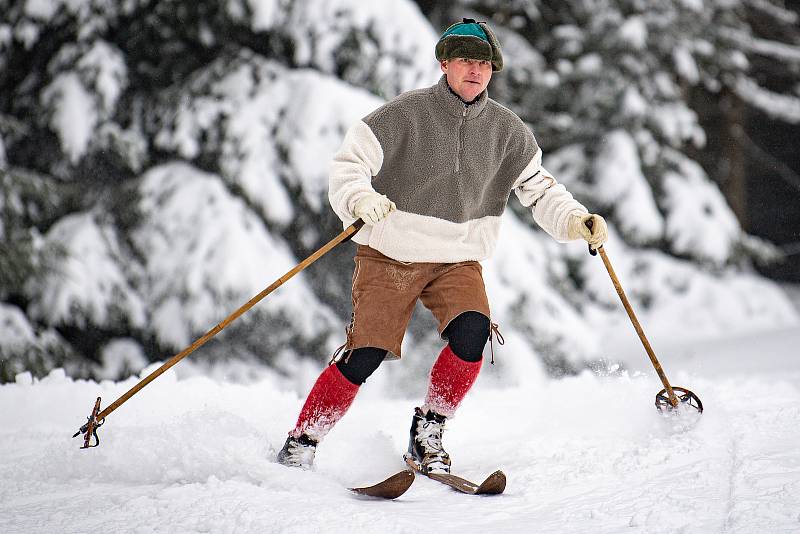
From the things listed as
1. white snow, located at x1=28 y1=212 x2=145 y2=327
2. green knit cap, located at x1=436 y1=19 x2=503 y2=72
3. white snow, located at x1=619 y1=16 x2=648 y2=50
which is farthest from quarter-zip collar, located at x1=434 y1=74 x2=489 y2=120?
white snow, located at x1=619 y1=16 x2=648 y2=50

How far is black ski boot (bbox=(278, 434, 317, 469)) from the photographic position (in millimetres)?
2723

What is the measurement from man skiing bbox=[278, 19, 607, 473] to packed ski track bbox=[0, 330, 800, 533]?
24cm

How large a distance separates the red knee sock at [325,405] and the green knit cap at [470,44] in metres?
1.19

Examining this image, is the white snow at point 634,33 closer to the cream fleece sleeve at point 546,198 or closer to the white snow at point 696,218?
the white snow at point 696,218

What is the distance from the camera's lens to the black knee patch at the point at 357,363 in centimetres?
278

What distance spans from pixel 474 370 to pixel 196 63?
446 centimetres

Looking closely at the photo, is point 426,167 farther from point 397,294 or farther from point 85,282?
point 85,282

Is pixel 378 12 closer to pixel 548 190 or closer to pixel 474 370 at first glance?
pixel 548 190

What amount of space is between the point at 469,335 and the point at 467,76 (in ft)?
2.99

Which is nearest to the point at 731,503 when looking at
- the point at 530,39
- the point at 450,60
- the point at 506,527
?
the point at 506,527

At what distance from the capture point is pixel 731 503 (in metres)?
2.00

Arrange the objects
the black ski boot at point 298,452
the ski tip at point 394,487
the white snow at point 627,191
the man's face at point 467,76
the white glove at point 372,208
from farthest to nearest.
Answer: the white snow at point 627,191 < the man's face at point 467,76 < the black ski boot at point 298,452 < the white glove at point 372,208 < the ski tip at point 394,487

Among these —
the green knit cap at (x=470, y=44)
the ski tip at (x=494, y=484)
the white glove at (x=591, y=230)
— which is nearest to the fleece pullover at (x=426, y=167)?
the green knit cap at (x=470, y=44)

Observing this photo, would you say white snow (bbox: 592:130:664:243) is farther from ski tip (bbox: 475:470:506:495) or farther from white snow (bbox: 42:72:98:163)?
ski tip (bbox: 475:470:506:495)
